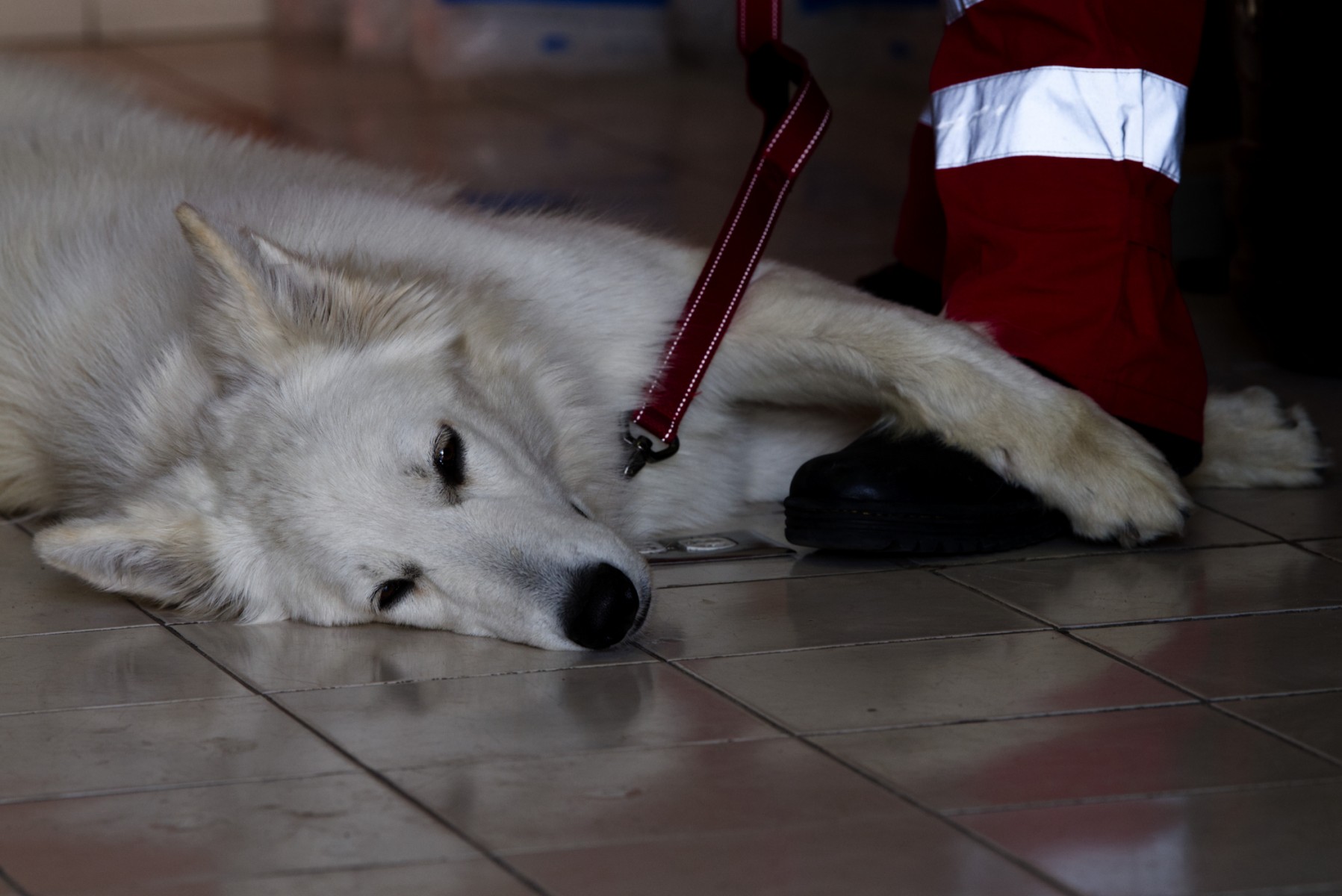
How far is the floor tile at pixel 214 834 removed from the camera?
5.16 ft

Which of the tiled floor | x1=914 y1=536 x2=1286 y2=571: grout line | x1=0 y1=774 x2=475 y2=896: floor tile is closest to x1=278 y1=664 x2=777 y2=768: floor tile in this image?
the tiled floor

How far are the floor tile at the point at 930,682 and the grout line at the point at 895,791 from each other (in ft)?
0.04

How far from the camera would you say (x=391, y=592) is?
2.25m

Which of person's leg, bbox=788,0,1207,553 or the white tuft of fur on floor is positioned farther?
the white tuft of fur on floor

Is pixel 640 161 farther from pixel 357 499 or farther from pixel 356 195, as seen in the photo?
pixel 357 499

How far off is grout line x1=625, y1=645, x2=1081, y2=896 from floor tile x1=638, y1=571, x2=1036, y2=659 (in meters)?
0.12

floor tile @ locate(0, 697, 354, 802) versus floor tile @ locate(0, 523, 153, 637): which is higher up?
floor tile @ locate(0, 697, 354, 802)

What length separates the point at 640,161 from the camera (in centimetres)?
602

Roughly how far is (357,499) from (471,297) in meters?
0.45

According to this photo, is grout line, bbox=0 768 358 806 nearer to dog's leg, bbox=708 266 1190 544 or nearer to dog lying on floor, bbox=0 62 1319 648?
dog lying on floor, bbox=0 62 1319 648

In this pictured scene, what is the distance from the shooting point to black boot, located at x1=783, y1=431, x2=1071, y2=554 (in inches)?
95.2

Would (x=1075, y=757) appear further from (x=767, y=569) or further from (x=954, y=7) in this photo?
(x=954, y=7)

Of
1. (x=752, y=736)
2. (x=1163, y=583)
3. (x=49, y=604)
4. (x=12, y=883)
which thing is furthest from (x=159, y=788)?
(x=1163, y=583)

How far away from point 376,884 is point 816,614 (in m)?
0.90
